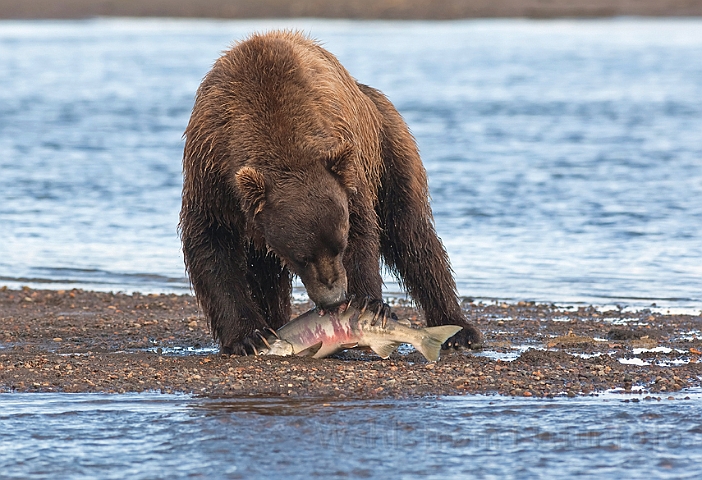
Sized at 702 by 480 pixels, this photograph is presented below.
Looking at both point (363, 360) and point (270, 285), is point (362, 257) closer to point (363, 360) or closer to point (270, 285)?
point (363, 360)

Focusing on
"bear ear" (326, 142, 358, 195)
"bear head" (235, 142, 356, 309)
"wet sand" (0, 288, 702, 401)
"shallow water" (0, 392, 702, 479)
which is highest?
"bear ear" (326, 142, 358, 195)

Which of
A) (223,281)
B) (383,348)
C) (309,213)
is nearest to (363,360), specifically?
(383,348)

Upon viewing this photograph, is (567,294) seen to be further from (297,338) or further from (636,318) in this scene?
(297,338)

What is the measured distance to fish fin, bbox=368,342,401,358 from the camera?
21.0 feet

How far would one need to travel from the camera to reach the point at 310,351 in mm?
6539

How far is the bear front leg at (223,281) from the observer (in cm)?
660

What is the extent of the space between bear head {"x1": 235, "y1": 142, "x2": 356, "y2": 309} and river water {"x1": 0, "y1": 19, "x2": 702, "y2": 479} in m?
0.71

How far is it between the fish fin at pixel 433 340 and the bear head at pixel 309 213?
59 cm

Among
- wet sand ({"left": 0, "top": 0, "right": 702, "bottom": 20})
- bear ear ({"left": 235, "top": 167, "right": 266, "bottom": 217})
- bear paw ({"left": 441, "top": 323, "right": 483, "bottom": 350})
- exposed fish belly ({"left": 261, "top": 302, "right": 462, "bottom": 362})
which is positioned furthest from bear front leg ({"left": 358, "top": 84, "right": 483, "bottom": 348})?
wet sand ({"left": 0, "top": 0, "right": 702, "bottom": 20})

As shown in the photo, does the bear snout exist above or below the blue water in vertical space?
below

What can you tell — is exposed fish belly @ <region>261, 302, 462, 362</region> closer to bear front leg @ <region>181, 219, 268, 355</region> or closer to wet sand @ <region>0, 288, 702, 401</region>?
wet sand @ <region>0, 288, 702, 401</region>

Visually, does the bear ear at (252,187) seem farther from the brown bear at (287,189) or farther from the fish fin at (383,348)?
the fish fin at (383,348)

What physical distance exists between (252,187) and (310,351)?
3.64 feet

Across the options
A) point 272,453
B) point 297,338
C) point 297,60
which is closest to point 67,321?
point 297,338
